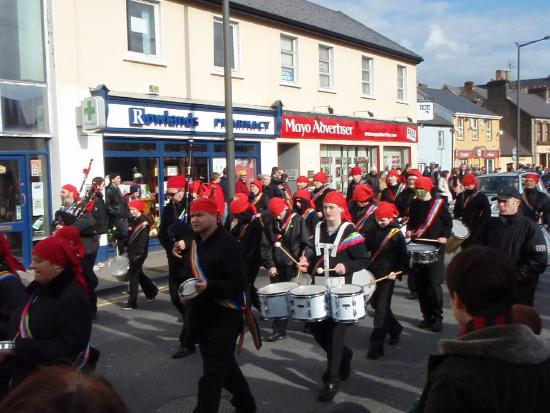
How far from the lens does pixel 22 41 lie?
12203mm

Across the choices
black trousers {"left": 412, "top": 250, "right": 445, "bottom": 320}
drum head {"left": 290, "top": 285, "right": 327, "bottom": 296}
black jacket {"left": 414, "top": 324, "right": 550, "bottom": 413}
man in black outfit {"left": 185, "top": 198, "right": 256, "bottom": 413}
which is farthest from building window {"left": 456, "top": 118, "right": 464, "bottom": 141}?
black jacket {"left": 414, "top": 324, "right": 550, "bottom": 413}

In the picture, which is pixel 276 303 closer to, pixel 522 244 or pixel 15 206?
pixel 522 244

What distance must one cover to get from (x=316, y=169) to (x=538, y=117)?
46.3 metres

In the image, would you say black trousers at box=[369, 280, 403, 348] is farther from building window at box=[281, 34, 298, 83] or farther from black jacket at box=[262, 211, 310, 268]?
building window at box=[281, 34, 298, 83]

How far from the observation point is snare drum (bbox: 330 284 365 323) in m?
5.12

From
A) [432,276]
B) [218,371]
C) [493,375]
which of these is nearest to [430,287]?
[432,276]

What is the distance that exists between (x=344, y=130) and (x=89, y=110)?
434 inches

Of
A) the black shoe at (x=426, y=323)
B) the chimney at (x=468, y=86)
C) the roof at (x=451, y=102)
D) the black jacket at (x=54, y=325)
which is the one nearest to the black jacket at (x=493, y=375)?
the black jacket at (x=54, y=325)

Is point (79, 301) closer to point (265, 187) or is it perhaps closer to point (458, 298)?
point (458, 298)

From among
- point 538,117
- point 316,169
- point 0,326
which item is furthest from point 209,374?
point 538,117

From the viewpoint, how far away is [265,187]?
44.6 feet

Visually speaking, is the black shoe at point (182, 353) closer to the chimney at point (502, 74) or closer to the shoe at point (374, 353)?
the shoe at point (374, 353)

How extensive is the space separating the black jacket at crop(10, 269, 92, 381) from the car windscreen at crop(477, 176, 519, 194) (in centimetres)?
1609

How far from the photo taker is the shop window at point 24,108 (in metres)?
11.7
